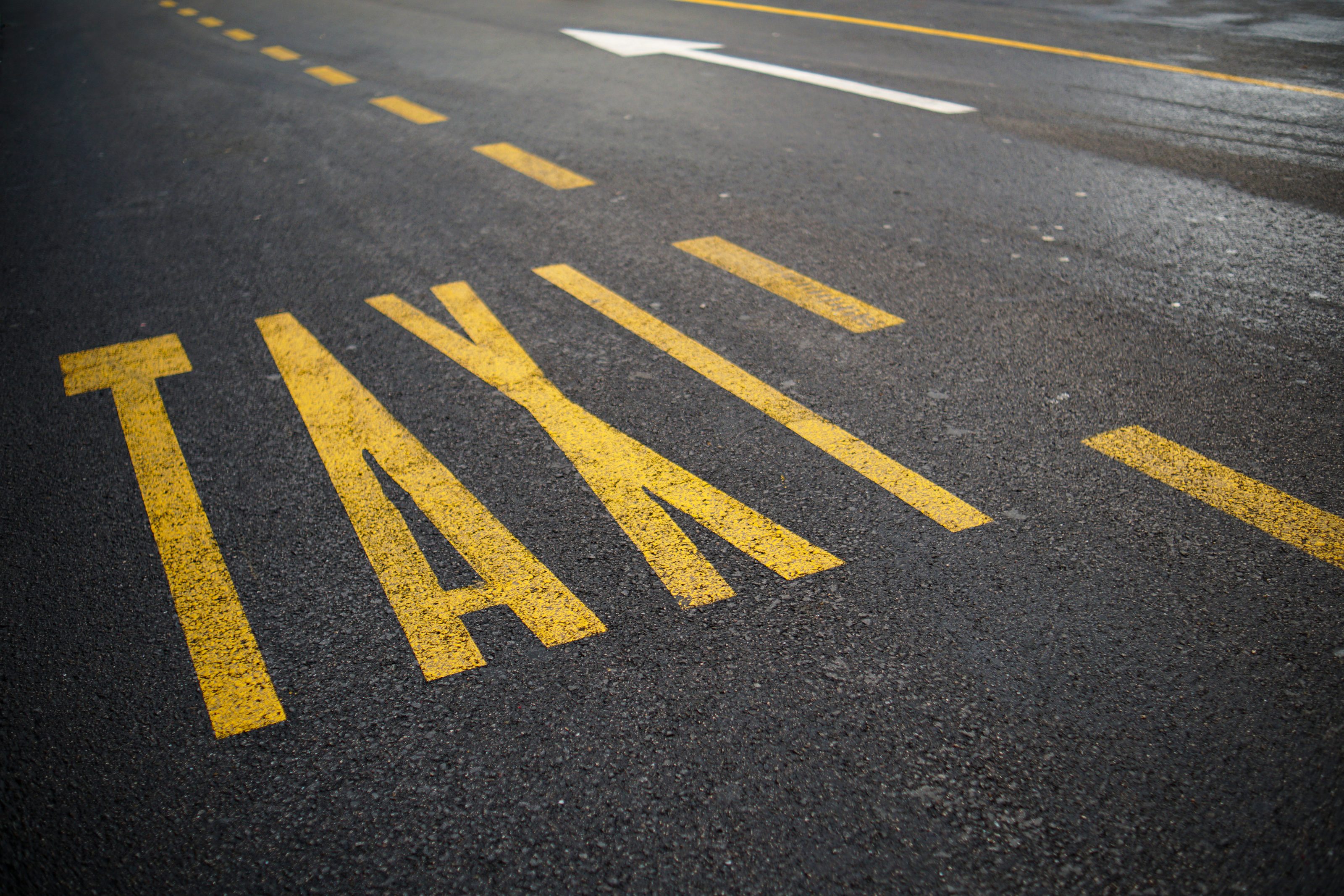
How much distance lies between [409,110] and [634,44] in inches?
135

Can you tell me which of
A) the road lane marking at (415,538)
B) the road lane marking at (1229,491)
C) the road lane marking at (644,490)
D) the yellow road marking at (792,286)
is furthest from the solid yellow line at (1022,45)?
the road lane marking at (415,538)

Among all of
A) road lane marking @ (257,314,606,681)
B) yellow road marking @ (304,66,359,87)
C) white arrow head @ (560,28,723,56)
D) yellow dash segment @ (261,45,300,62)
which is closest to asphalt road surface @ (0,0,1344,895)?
road lane marking @ (257,314,606,681)

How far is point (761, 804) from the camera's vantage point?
2176 mm

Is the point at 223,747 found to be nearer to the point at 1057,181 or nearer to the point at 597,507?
the point at 597,507

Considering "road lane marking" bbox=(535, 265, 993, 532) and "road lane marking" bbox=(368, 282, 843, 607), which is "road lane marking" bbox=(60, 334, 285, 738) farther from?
"road lane marking" bbox=(535, 265, 993, 532)

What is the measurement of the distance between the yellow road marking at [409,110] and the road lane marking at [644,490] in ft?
13.7

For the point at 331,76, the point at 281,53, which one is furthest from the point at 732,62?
the point at 281,53

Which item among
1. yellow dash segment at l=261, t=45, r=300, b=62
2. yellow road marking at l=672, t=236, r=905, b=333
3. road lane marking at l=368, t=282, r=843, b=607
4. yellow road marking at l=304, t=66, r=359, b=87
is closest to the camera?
road lane marking at l=368, t=282, r=843, b=607

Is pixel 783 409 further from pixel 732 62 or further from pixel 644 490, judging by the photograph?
pixel 732 62

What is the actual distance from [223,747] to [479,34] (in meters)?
10.7

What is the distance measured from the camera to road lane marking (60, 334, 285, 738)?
8.20ft

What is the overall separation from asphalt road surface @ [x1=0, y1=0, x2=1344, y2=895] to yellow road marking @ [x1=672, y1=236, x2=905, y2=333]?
3cm

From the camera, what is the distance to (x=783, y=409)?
3.68m

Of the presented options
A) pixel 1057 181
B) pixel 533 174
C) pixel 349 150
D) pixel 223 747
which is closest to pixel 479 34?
pixel 349 150
